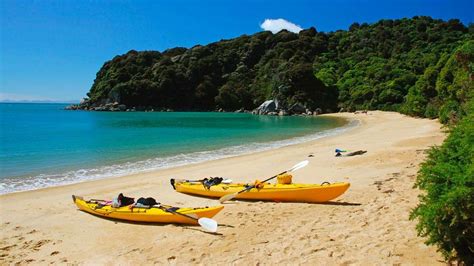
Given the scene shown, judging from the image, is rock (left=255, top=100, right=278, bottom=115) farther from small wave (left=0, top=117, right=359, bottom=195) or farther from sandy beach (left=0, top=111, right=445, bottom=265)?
sandy beach (left=0, top=111, right=445, bottom=265)

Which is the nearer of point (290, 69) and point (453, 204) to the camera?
point (453, 204)

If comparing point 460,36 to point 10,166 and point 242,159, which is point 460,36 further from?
point 10,166

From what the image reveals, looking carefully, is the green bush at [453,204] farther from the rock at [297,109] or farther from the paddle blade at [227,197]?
the rock at [297,109]

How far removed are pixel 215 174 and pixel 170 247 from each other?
8.27 metres

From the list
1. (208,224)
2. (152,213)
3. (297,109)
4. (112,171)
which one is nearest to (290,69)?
(297,109)

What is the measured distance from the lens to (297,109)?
8050 centimetres

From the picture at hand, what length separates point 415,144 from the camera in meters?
Answer: 20.1

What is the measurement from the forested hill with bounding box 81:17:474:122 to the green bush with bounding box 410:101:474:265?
6881cm

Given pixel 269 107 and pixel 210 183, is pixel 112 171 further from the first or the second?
pixel 269 107

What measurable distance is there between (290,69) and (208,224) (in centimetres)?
8281

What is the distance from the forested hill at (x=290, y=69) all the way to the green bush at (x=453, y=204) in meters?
68.8

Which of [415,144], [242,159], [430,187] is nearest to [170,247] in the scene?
[430,187]

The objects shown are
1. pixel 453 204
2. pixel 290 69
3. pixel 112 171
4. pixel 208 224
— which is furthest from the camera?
pixel 290 69

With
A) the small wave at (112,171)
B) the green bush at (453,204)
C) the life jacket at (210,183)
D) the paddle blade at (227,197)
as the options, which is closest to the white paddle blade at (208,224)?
the paddle blade at (227,197)
